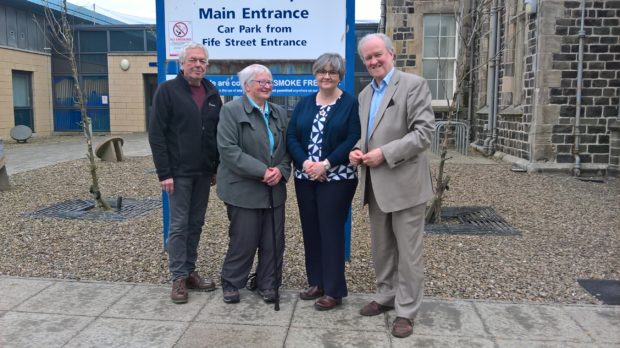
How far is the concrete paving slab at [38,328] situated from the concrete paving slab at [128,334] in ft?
0.28

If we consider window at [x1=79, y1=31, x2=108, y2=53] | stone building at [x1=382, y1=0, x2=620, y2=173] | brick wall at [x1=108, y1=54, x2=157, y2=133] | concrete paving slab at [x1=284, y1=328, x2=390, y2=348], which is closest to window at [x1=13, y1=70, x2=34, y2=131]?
window at [x1=79, y1=31, x2=108, y2=53]

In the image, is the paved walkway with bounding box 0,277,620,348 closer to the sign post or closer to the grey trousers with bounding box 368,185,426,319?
the grey trousers with bounding box 368,185,426,319

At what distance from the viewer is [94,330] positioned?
3.68 m

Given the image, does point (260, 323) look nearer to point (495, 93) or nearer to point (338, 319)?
point (338, 319)

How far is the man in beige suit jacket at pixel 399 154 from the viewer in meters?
3.53

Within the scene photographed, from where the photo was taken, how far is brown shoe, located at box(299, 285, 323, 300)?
4.23m

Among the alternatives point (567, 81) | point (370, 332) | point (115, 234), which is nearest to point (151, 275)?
point (115, 234)

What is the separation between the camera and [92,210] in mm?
7645

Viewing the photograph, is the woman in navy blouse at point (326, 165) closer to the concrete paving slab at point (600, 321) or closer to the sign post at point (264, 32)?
the sign post at point (264, 32)

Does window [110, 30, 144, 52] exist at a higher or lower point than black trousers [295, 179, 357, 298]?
higher

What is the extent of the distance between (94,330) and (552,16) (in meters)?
9.95

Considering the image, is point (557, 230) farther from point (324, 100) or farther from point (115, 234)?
point (115, 234)

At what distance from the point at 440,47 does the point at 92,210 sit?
428 inches

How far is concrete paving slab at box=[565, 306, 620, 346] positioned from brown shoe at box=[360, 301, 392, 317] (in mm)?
1318
